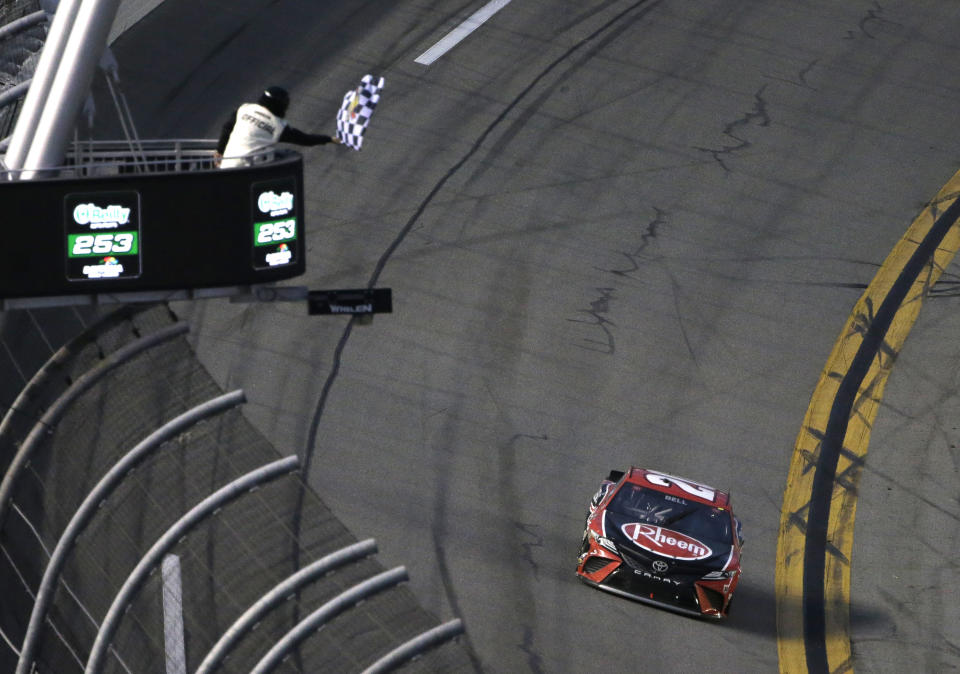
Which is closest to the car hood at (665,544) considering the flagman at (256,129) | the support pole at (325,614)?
the flagman at (256,129)

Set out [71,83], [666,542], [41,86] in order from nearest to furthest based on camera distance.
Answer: [71,83] < [41,86] < [666,542]

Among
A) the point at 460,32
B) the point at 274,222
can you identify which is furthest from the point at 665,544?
the point at 460,32

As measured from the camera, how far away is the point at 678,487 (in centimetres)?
1870

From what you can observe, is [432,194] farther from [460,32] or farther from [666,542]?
[666,542]

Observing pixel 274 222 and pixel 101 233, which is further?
pixel 274 222

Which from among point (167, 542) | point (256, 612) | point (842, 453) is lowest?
point (842, 453)

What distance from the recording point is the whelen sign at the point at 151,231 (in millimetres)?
12633

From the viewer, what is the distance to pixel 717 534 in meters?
17.9

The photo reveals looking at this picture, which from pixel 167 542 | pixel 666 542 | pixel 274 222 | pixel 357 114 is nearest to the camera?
pixel 167 542

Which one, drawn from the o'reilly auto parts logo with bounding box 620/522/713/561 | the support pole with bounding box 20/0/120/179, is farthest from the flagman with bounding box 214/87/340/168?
the o'reilly auto parts logo with bounding box 620/522/713/561

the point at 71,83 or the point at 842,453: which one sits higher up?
the point at 71,83

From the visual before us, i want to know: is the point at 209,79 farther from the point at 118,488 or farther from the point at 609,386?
the point at 118,488

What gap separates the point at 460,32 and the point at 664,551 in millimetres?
14861

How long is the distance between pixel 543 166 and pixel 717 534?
32.7ft
